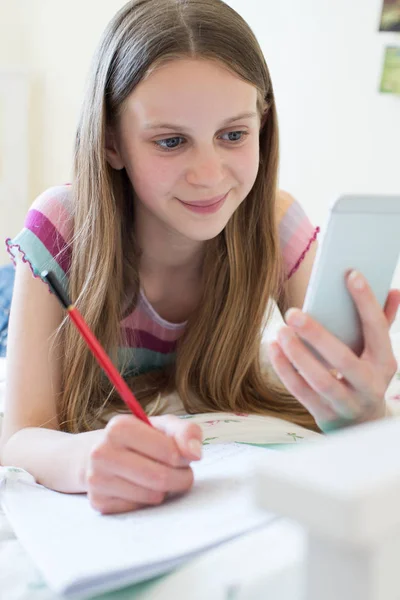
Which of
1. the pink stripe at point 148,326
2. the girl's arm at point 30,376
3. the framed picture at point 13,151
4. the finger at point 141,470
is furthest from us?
the framed picture at point 13,151

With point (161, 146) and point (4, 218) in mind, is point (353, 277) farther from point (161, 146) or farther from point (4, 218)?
point (4, 218)

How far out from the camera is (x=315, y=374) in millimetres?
671

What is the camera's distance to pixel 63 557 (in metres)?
0.52

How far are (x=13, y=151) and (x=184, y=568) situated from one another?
2.13m

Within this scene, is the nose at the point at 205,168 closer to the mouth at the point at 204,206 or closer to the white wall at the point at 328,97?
the mouth at the point at 204,206

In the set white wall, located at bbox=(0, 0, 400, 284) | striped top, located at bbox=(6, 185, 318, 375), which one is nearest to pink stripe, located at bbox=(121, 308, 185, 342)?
striped top, located at bbox=(6, 185, 318, 375)

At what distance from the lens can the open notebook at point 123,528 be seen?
487 mm

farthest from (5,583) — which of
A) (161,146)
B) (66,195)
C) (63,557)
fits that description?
(66,195)

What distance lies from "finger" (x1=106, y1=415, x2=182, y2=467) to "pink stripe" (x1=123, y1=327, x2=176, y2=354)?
48 centimetres

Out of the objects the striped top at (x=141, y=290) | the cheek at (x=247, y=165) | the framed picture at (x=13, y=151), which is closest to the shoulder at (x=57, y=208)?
the striped top at (x=141, y=290)

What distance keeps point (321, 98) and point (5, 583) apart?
1.65 m

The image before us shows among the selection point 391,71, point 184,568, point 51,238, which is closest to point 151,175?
point 51,238

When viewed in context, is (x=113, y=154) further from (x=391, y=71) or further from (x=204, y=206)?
(x=391, y=71)

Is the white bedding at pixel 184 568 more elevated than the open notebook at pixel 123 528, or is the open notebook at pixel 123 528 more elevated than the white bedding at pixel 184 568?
the open notebook at pixel 123 528
